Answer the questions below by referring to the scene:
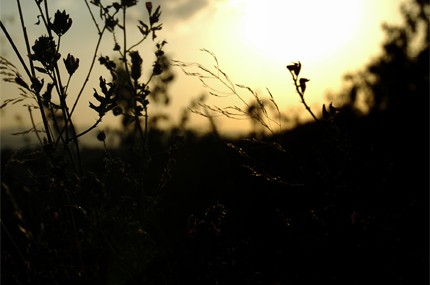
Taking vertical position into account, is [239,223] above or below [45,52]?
below

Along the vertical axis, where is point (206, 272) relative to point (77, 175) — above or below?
below

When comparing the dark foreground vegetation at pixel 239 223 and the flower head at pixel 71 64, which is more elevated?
the flower head at pixel 71 64

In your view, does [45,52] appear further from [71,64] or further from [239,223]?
[239,223]

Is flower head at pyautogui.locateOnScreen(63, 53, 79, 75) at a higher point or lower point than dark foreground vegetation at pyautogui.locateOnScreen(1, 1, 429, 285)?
higher

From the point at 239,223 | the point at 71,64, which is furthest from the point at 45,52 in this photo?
the point at 239,223

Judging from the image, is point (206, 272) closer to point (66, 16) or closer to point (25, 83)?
point (25, 83)

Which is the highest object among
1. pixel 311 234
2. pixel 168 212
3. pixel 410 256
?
pixel 168 212

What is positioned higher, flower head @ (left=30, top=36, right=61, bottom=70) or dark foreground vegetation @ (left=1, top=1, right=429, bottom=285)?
flower head @ (left=30, top=36, right=61, bottom=70)

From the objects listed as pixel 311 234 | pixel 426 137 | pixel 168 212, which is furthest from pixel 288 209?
pixel 426 137

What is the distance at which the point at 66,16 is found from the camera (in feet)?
7.32

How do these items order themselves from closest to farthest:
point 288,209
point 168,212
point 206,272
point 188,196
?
point 206,272, point 288,209, point 168,212, point 188,196

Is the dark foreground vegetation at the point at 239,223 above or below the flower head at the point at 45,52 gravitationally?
below

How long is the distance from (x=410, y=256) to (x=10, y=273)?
2.20 metres

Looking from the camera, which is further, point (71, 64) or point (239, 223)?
point (239, 223)
